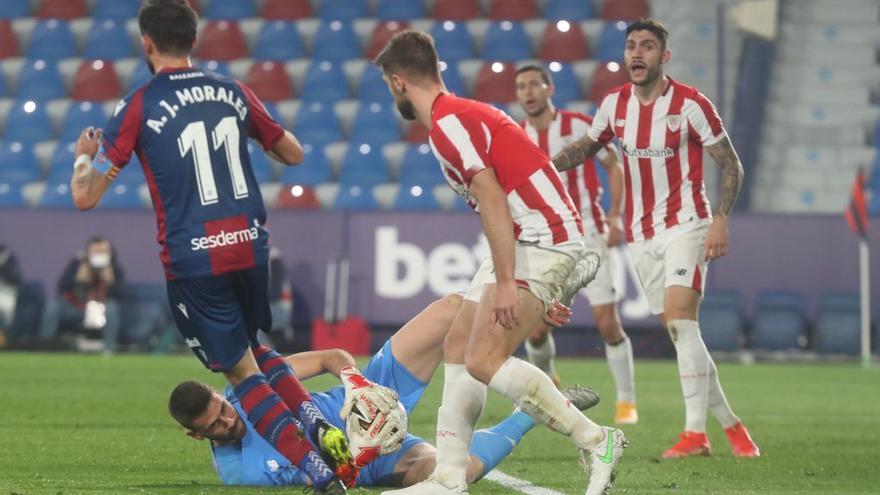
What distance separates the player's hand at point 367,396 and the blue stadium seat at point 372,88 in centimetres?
1358

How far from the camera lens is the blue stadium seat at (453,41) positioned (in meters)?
19.7

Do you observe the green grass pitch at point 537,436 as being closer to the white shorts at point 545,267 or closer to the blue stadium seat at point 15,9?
the white shorts at point 545,267

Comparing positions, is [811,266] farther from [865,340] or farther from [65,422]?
[65,422]

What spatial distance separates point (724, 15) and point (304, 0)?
215 inches

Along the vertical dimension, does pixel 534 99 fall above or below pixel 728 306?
above

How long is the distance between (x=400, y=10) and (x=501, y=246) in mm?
14946

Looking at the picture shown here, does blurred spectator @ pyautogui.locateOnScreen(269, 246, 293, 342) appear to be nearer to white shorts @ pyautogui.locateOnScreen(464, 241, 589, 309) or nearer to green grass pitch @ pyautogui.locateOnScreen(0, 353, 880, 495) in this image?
green grass pitch @ pyautogui.locateOnScreen(0, 353, 880, 495)

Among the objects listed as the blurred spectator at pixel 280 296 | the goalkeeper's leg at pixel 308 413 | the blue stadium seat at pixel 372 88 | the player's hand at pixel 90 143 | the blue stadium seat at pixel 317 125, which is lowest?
the blurred spectator at pixel 280 296

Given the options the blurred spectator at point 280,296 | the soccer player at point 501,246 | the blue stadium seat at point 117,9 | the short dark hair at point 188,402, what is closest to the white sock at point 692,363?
the soccer player at point 501,246

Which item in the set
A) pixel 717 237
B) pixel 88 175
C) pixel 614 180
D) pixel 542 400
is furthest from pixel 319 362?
pixel 614 180

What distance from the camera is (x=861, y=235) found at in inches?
642

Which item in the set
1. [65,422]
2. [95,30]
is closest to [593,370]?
[65,422]

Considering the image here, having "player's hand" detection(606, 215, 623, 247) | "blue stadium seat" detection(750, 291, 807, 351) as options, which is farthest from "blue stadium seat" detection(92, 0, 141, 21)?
"player's hand" detection(606, 215, 623, 247)

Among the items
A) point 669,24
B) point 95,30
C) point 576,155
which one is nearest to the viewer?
point 576,155
